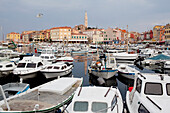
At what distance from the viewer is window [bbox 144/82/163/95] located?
8.02m

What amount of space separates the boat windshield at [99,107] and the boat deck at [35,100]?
134 inches

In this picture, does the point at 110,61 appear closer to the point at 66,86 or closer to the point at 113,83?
the point at 113,83

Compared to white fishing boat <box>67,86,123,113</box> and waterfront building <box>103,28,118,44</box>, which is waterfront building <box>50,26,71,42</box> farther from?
white fishing boat <box>67,86,123,113</box>

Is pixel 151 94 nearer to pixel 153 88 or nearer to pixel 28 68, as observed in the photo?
pixel 153 88

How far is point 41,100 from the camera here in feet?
34.0

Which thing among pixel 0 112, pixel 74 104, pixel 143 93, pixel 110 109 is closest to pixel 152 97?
pixel 143 93

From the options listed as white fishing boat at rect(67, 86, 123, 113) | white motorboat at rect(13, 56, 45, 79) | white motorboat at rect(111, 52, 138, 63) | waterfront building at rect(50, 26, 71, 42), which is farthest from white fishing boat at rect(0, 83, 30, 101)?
waterfront building at rect(50, 26, 71, 42)

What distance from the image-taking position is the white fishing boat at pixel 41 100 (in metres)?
8.76

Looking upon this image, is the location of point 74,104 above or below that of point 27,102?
above

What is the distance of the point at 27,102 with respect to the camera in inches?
385

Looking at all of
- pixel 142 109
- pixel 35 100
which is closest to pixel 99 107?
pixel 142 109

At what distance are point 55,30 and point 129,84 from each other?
4772 inches

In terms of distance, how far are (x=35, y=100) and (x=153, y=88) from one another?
7397 mm

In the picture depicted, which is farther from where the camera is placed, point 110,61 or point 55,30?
point 55,30
